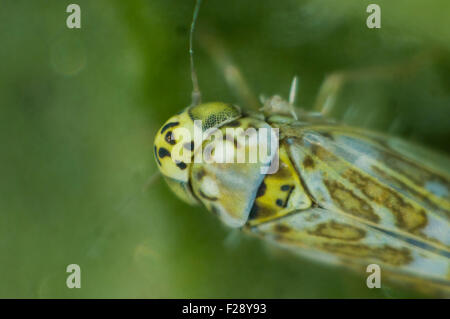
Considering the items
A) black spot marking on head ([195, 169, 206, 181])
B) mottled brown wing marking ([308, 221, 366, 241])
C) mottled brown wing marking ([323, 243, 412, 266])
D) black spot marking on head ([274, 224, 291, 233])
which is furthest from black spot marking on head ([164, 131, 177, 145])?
mottled brown wing marking ([323, 243, 412, 266])

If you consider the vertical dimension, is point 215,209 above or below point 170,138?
below

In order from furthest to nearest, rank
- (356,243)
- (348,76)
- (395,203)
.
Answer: (348,76)
(356,243)
(395,203)

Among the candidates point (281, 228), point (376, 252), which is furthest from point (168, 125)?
point (376, 252)

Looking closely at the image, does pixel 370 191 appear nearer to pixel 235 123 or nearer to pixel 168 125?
pixel 235 123

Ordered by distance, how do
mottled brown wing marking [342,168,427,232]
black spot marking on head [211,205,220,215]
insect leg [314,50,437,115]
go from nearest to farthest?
1. mottled brown wing marking [342,168,427,232]
2. black spot marking on head [211,205,220,215]
3. insect leg [314,50,437,115]

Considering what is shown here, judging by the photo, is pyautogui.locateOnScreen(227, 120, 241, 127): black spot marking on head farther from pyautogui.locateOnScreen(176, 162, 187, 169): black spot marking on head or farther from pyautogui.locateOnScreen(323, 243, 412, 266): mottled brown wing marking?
pyautogui.locateOnScreen(323, 243, 412, 266): mottled brown wing marking

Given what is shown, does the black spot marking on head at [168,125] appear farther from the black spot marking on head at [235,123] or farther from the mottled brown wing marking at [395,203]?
the mottled brown wing marking at [395,203]
